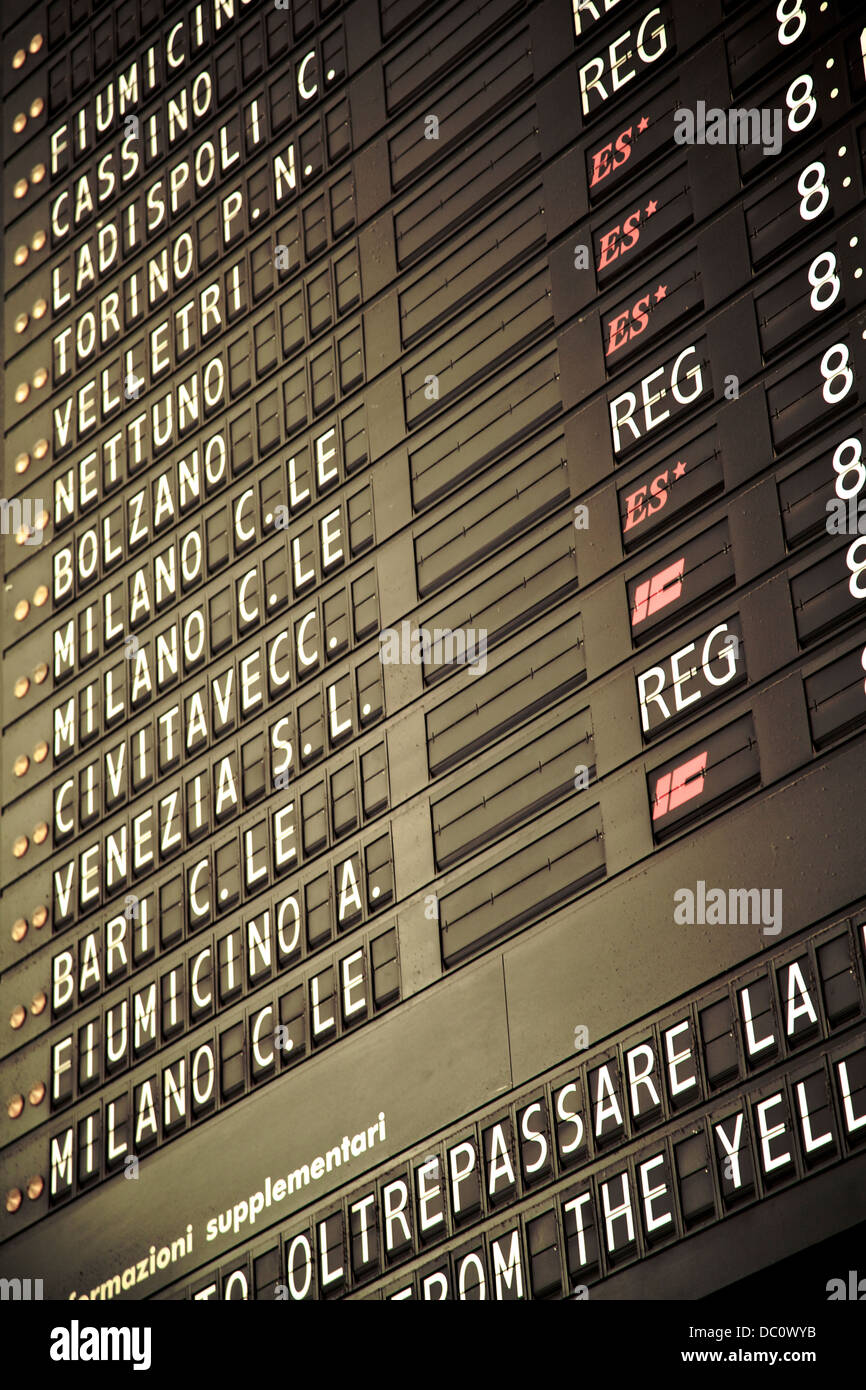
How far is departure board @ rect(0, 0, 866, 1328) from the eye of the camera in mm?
24656

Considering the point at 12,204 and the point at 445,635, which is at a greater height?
the point at 12,204

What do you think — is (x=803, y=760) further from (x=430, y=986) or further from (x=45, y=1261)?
(x=45, y=1261)

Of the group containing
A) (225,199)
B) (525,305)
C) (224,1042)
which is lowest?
(224,1042)

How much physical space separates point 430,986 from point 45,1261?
680 cm

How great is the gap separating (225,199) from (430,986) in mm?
11473

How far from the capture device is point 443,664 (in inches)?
1113

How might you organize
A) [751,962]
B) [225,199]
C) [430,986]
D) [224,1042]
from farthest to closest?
[225,199] < [224,1042] < [430,986] < [751,962]

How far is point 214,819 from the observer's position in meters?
30.6

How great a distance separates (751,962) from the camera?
2420 cm

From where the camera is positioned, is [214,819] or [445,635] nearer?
[445,635]

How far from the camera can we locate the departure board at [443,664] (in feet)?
80.9
